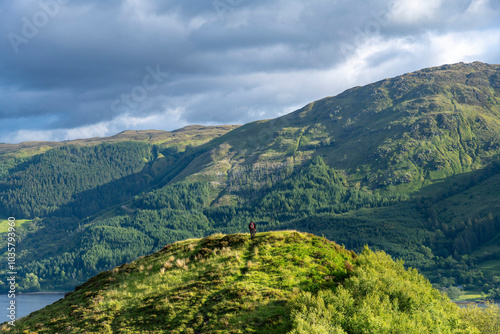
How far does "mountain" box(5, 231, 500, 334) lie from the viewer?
44812mm

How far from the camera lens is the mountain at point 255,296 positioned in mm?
44812

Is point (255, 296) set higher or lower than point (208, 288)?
lower

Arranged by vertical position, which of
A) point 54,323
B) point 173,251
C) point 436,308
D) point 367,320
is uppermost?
point 173,251

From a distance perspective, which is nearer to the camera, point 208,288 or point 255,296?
point 255,296

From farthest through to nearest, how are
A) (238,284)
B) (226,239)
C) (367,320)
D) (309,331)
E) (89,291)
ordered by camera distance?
(226,239)
(89,291)
(238,284)
(367,320)
(309,331)

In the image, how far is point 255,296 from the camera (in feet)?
158

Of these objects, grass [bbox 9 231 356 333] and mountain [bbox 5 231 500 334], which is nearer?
mountain [bbox 5 231 500 334]

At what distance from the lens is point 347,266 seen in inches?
2194

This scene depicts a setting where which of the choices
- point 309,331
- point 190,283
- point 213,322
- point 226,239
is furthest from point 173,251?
point 309,331

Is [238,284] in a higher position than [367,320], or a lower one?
higher

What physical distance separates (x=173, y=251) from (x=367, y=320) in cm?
3215

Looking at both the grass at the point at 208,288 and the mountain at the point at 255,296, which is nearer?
the mountain at the point at 255,296

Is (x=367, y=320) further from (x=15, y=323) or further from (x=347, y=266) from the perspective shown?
(x=15, y=323)

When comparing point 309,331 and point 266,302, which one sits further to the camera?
point 266,302
